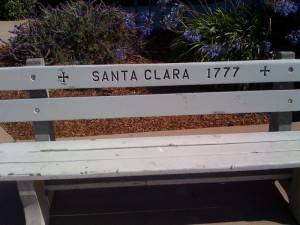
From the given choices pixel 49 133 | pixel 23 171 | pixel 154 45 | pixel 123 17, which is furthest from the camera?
pixel 154 45

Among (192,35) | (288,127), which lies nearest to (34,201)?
(288,127)

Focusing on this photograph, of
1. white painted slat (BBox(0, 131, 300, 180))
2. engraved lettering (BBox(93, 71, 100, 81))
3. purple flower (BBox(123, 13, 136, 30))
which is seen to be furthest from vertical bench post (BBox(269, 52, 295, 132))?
purple flower (BBox(123, 13, 136, 30))

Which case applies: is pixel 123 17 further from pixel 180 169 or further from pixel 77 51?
pixel 180 169

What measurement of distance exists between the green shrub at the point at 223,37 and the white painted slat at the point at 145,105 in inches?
73.9

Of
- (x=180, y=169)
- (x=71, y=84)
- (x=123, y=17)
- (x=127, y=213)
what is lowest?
(x=127, y=213)

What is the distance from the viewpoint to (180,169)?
2.80 metres

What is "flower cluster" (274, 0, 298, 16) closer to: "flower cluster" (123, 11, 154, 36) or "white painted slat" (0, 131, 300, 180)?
"flower cluster" (123, 11, 154, 36)

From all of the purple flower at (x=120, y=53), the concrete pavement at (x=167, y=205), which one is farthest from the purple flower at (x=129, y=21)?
the concrete pavement at (x=167, y=205)

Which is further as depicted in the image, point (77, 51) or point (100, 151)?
point (77, 51)

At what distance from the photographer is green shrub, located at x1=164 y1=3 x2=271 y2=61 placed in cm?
529

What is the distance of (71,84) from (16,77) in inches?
14.6

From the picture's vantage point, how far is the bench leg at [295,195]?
10.6ft

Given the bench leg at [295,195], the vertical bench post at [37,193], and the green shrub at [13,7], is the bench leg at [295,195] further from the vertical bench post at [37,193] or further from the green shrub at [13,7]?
the green shrub at [13,7]

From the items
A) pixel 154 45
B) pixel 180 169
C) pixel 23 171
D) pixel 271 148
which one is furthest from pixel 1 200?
pixel 154 45
